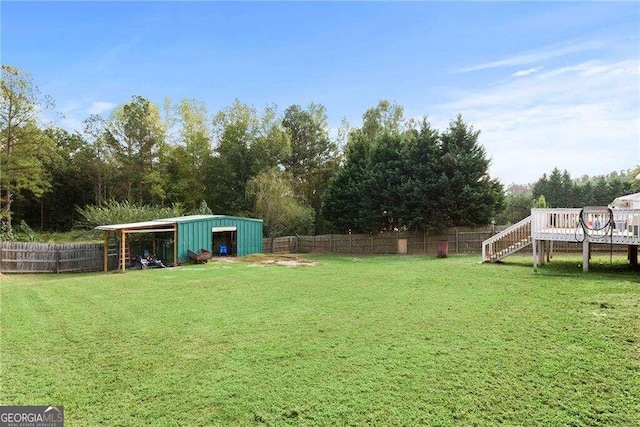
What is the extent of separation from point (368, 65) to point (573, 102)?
801 cm

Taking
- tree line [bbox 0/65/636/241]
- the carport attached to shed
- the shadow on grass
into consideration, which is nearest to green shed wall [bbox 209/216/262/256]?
the carport attached to shed

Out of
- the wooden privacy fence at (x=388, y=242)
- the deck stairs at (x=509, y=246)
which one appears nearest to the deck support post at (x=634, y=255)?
the deck stairs at (x=509, y=246)

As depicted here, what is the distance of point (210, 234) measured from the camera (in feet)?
60.5

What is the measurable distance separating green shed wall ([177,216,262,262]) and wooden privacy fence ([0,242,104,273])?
13.9ft

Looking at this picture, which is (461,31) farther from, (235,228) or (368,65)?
(235,228)

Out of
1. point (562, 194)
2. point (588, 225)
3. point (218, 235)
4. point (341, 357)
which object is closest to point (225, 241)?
point (218, 235)

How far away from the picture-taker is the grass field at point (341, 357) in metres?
3.57

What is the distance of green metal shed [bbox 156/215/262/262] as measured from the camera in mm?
17109

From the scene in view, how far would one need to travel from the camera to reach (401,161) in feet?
73.5

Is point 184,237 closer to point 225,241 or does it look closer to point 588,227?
point 225,241

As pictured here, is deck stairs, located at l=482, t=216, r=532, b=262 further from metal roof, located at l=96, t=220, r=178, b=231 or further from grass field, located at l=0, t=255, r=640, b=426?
metal roof, located at l=96, t=220, r=178, b=231

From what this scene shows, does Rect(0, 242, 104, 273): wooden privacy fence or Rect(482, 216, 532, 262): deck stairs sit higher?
Rect(482, 216, 532, 262): deck stairs

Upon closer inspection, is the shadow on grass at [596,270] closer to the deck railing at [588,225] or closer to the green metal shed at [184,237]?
the deck railing at [588,225]

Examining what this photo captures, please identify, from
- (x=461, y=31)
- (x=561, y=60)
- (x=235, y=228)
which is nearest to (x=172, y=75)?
(x=235, y=228)
